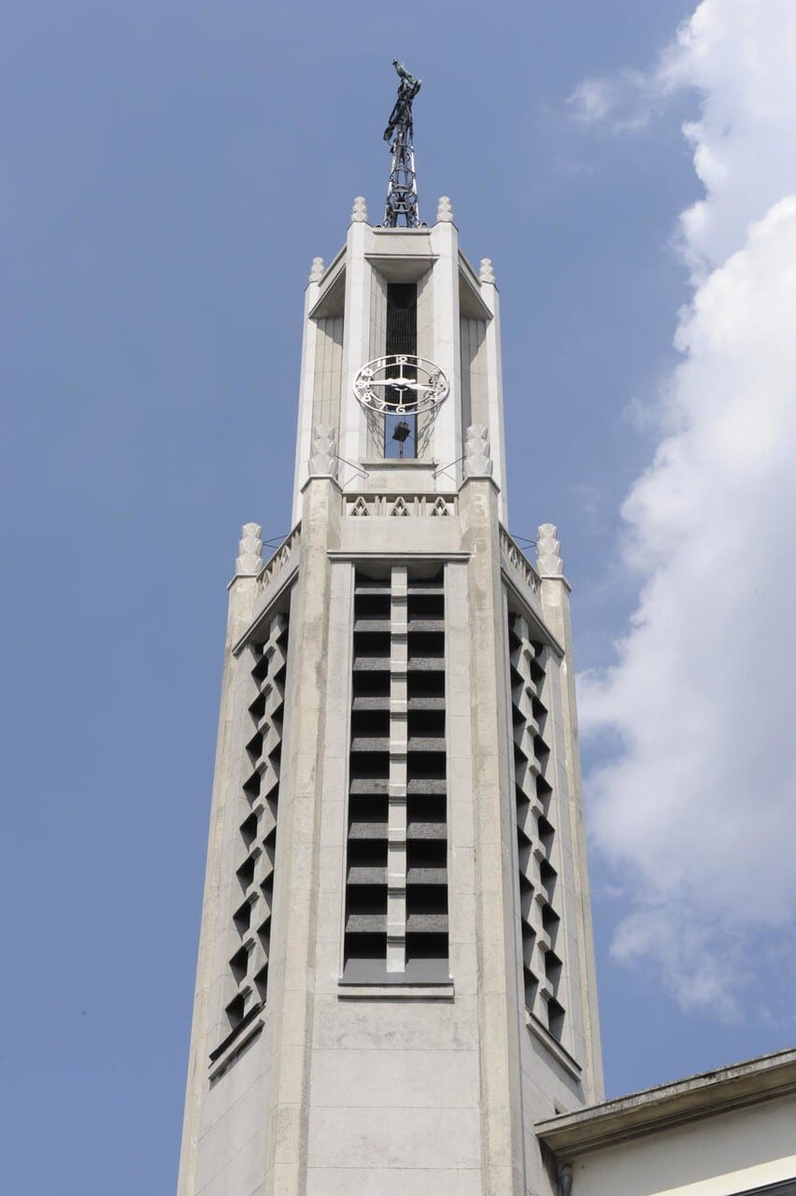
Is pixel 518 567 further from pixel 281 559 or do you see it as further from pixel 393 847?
pixel 393 847

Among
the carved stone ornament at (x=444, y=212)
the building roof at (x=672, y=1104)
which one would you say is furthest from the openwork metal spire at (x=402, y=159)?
the building roof at (x=672, y=1104)

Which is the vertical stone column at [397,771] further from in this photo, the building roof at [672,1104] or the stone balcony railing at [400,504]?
the building roof at [672,1104]

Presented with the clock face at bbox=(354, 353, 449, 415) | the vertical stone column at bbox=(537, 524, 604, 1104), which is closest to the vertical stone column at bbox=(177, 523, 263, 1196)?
the clock face at bbox=(354, 353, 449, 415)

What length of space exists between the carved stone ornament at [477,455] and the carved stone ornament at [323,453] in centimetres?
290

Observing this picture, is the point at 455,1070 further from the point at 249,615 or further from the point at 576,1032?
the point at 249,615

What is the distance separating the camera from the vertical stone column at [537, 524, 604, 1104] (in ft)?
126

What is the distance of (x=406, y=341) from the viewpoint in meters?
50.9

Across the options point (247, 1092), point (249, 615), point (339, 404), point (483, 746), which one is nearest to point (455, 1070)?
point (247, 1092)

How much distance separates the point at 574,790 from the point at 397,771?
5.95 metres

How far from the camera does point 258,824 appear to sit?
39.3 m

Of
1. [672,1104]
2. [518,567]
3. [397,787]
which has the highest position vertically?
[518,567]

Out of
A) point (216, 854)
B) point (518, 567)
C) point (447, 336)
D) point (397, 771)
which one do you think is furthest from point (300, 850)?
point (447, 336)

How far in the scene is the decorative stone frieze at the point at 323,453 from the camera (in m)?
42.7

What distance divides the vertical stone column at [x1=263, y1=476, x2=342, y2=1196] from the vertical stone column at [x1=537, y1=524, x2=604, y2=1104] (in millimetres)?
5886
